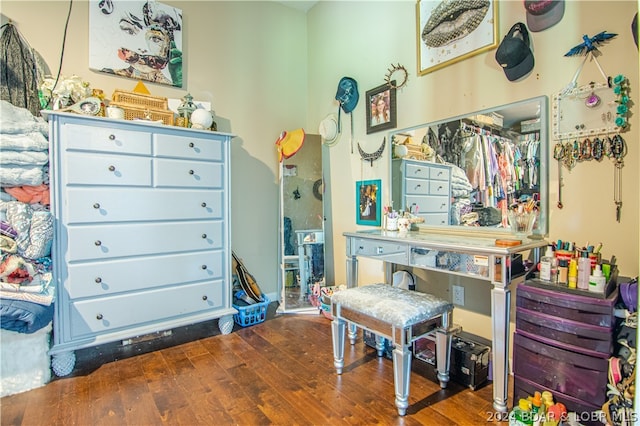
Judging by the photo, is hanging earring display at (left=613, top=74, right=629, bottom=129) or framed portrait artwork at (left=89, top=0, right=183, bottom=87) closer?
hanging earring display at (left=613, top=74, right=629, bottom=129)

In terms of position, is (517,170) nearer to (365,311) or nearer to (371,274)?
(365,311)

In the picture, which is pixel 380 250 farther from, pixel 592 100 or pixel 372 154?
pixel 592 100

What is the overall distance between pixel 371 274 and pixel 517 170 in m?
1.43

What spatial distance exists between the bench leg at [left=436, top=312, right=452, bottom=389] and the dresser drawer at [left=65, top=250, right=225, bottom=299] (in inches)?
63.0

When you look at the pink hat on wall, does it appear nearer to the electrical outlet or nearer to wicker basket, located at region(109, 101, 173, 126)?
the electrical outlet

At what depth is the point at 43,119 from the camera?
6.70ft

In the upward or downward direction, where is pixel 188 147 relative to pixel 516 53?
downward

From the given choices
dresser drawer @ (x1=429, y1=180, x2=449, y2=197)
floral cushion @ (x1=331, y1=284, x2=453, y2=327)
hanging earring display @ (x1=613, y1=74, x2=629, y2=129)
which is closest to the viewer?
hanging earring display @ (x1=613, y1=74, x2=629, y2=129)

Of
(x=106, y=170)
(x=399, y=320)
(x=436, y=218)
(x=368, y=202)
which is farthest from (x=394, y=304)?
(x=106, y=170)

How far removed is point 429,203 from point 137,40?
8.58 feet

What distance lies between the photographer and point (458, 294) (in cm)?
221

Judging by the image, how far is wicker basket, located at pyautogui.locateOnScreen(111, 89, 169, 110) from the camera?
236 cm

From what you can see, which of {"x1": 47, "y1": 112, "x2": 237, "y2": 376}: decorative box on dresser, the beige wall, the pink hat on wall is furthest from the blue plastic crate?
the pink hat on wall

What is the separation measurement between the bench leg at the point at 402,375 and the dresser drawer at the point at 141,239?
1.55 metres
